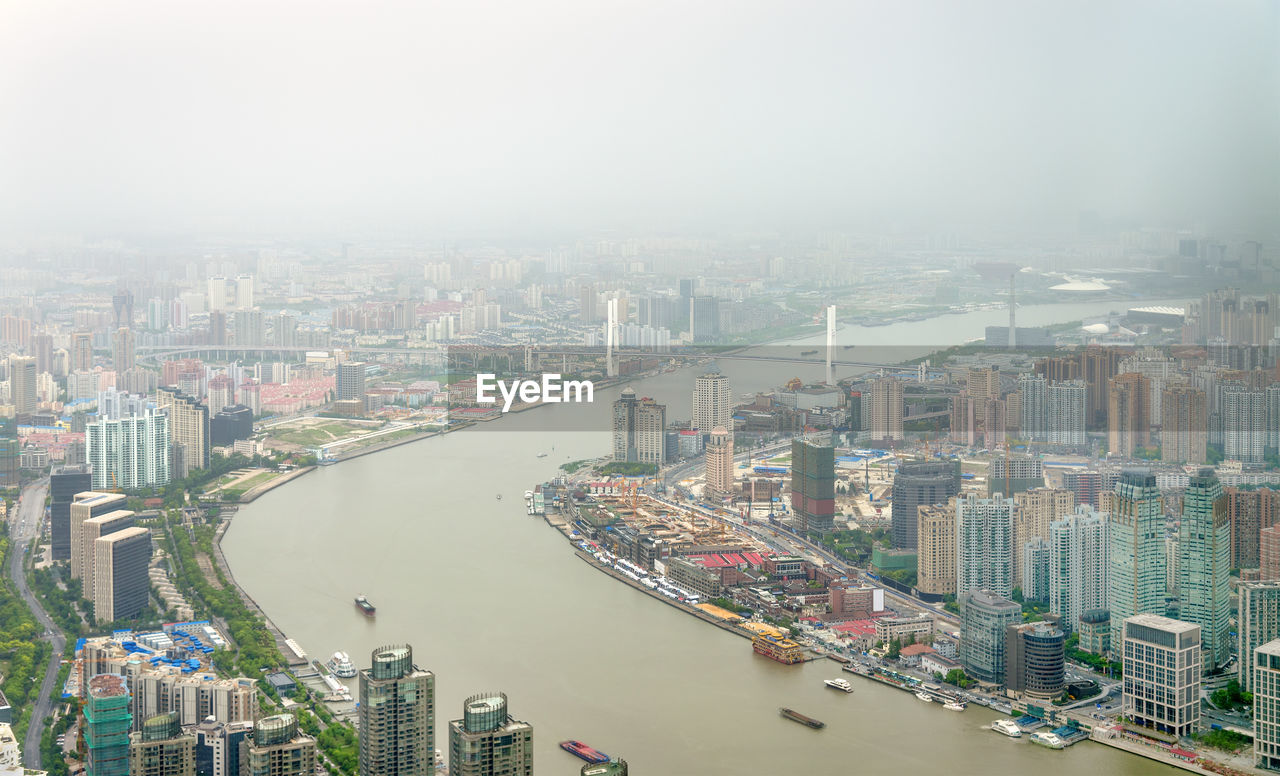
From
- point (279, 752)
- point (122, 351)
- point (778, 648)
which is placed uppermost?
point (122, 351)

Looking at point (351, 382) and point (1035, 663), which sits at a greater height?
point (351, 382)

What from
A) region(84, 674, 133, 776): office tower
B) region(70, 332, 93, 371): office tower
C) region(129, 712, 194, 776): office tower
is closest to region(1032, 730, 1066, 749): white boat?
region(129, 712, 194, 776): office tower

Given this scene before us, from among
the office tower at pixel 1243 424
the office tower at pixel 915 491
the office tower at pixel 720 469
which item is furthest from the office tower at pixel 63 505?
the office tower at pixel 1243 424

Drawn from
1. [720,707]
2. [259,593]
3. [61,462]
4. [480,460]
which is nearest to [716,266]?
[480,460]

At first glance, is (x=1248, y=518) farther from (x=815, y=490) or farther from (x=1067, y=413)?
(x=1067, y=413)

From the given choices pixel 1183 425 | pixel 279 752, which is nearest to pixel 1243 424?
pixel 1183 425

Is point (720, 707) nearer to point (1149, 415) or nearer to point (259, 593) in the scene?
point (259, 593)

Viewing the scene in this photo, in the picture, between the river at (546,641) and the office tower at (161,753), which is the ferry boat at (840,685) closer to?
the river at (546,641)
